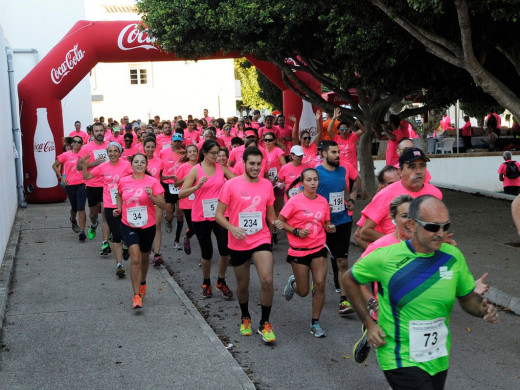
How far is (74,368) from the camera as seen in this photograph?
6.36 meters

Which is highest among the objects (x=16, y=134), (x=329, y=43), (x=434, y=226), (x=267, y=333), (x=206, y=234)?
(x=329, y=43)

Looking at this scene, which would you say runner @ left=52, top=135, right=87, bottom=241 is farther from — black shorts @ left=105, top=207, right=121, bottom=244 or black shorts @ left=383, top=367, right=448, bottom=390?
black shorts @ left=383, top=367, right=448, bottom=390

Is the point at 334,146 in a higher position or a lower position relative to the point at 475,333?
higher

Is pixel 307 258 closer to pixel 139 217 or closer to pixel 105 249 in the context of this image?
pixel 139 217

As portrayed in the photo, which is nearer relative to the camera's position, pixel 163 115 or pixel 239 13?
pixel 239 13

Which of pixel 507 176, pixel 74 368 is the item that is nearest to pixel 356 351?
pixel 74 368

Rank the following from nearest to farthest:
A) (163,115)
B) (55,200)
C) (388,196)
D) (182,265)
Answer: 1. (388,196)
2. (182,265)
3. (55,200)
4. (163,115)

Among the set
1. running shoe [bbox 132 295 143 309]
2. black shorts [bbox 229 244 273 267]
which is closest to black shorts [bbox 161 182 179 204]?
running shoe [bbox 132 295 143 309]

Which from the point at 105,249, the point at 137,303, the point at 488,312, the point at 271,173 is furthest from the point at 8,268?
the point at 488,312

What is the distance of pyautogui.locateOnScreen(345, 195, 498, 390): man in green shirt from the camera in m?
3.94

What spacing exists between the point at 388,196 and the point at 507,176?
40.2 ft

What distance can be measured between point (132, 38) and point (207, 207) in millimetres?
11014

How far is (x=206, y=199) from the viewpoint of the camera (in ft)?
30.0

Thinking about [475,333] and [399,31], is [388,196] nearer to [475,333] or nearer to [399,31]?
[475,333]
